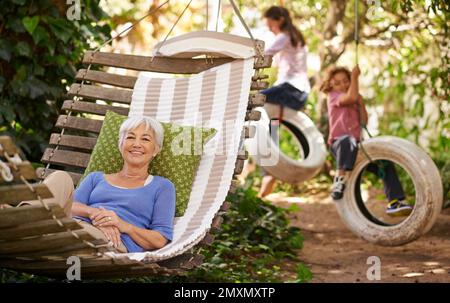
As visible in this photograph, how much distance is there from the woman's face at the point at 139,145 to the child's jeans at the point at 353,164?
1.71m

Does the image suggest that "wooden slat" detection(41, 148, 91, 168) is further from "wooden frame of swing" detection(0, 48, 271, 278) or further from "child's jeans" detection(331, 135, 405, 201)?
"child's jeans" detection(331, 135, 405, 201)

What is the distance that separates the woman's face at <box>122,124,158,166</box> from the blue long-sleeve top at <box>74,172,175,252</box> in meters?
0.10

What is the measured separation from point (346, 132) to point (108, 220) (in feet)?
6.86

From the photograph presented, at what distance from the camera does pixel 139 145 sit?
3504 millimetres

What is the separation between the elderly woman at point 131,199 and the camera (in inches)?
128

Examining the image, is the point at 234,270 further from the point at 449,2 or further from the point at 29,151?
the point at 449,2

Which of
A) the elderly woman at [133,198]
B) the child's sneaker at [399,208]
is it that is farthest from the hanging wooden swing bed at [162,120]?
the child's sneaker at [399,208]

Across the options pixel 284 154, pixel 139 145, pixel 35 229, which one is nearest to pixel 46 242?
pixel 35 229

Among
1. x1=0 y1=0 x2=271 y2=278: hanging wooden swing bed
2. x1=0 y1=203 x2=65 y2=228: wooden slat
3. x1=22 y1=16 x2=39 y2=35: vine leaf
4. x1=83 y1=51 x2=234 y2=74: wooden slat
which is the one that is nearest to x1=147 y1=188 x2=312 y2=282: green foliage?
x1=0 y1=0 x2=271 y2=278: hanging wooden swing bed

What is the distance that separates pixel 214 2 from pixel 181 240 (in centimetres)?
630

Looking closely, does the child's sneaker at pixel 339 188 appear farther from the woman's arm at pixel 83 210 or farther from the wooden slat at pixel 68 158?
the woman's arm at pixel 83 210

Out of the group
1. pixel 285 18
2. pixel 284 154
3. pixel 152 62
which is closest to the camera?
pixel 152 62

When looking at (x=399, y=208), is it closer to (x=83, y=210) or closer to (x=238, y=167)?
(x=238, y=167)

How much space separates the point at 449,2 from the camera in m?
3.88
